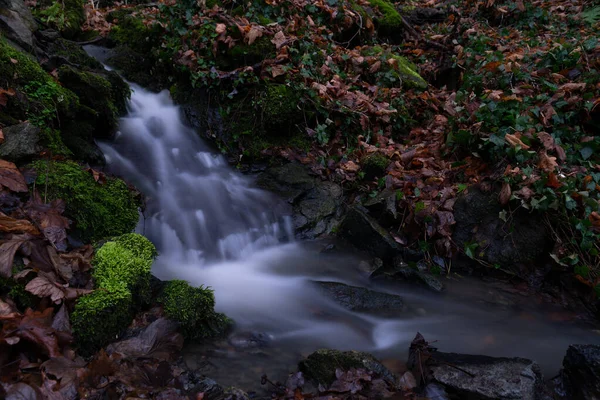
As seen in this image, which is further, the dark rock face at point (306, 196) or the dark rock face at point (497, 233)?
the dark rock face at point (306, 196)

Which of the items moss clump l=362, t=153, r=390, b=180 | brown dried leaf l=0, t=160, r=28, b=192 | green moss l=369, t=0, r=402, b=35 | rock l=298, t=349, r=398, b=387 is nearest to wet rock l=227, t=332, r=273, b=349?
rock l=298, t=349, r=398, b=387

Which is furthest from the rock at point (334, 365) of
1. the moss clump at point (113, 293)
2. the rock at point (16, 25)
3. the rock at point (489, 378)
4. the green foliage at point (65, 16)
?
the green foliage at point (65, 16)

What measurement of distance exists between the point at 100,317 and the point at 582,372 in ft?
10.8

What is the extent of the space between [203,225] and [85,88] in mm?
2187

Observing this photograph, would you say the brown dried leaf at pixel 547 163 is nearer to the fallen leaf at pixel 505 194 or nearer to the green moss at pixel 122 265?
the fallen leaf at pixel 505 194

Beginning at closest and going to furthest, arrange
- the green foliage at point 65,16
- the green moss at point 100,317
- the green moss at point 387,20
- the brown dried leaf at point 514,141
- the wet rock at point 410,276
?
the green moss at point 100,317 → the wet rock at point 410,276 → the brown dried leaf at point 514,141 → the green foliage at point 65,16 → the green moss at point 387,20

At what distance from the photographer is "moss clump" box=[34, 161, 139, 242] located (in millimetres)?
3383

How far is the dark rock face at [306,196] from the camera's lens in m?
5.20

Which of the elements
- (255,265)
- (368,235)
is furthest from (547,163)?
(255,265)

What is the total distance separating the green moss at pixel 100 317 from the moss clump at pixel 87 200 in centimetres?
81

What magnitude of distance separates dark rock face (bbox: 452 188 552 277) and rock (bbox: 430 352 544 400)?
69.5 inches

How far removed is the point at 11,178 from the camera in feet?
10.4

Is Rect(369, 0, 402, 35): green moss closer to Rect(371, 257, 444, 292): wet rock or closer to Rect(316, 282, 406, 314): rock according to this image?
Rect(371, 257, 444, 292): wet rock

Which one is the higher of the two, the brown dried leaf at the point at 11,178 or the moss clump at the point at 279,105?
the moss clump at the point at 279,105
